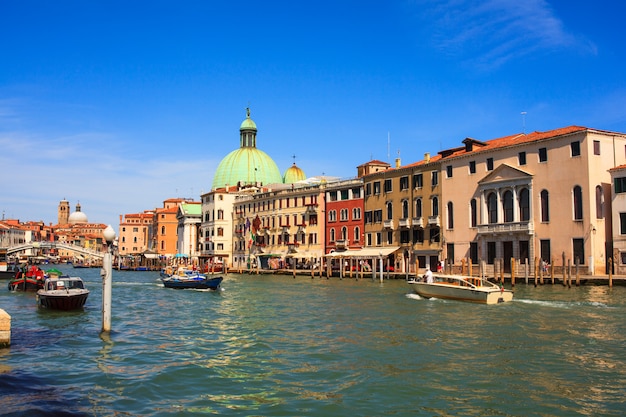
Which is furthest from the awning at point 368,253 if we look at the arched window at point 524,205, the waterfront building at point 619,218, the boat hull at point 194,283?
the waterfront building at point 619,218

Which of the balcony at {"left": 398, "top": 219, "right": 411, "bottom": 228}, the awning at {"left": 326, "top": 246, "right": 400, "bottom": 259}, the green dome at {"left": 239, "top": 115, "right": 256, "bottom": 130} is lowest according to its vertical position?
the awning at {"left": 326, "top": 246, "right": 400, "bottom": 259}

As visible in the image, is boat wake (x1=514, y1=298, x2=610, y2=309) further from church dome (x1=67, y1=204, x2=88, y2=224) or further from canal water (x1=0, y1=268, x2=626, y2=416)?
church dome (x1=67, y1=204, x2=88, y2=224)

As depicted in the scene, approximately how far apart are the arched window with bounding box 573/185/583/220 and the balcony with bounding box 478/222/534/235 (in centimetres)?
322

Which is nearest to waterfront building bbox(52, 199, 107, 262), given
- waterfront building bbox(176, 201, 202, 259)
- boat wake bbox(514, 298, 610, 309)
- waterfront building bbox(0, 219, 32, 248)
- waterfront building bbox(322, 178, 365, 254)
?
waterfront building bbox(0, 219, 32, 248)

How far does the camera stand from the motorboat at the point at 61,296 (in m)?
24.0

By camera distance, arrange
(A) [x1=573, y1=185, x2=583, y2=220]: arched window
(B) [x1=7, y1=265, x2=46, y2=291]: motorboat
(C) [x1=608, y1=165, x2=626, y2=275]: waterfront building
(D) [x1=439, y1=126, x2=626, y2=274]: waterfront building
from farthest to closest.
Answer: (A) [x1=573, y1=185, x2=583, y2=220]: arched window, (D) [x1=439, y1=126, x2=626, y2=274]: waterfront building, (B) [x1=7, y1=265, x2=46, y2=291]: motorboat, (C) [x1=608, y1=165, x2=626, y2=275]: waterfront building

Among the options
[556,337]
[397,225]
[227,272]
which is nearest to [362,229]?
[397,225]

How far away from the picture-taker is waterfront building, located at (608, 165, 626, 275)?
35844 millimetres

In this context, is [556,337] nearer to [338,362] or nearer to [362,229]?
[338,362]

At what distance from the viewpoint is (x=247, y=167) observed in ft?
294

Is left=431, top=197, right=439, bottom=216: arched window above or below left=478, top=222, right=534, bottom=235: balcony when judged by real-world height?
above

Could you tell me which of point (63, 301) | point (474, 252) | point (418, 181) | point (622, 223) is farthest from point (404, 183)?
point (63, 301)

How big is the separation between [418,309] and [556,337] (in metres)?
8.12

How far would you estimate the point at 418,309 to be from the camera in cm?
2462
